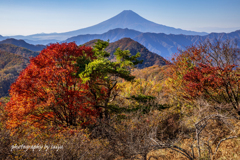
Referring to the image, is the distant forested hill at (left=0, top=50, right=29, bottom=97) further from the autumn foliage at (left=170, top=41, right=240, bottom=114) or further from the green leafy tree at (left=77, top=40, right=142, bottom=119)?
the autumn foliage at (left=170, top=41, right=240, bottom=114)

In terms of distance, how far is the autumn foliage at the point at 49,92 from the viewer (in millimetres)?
9469

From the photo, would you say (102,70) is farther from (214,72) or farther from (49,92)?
(214,72)

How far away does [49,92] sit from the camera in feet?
32.9

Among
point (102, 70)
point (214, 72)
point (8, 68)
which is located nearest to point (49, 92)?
point (102, 70)

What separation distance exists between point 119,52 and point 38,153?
8.50 m

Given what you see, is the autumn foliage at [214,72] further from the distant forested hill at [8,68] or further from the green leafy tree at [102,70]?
the distant forested hill at [8,68]

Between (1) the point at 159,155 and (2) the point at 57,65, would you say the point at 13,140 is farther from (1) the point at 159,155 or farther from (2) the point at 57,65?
(1) the point at 159,155

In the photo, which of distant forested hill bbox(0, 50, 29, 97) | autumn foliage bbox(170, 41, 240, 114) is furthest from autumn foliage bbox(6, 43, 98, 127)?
distant forested hill bbox(0, 50, 29, 97)

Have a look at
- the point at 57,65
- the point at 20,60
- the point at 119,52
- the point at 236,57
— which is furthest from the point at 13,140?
the point at 20,60

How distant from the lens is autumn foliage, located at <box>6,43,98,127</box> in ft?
31.1

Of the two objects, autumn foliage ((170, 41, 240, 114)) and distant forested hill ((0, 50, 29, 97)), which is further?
distant forested hill ((0, 50, 29, 97))

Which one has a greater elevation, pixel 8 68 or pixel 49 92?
pixel 49 92

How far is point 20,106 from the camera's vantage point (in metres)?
9.20

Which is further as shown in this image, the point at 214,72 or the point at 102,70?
the point at 102,70
